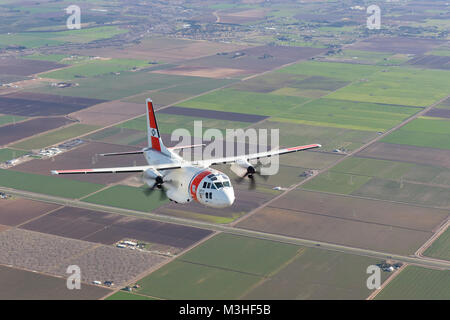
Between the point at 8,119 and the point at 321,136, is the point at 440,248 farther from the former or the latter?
the point at 8,119

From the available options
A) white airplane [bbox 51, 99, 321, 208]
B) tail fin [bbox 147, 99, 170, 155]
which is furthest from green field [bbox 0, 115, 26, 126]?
white airplane [bbox 51, 99, 321, 208]

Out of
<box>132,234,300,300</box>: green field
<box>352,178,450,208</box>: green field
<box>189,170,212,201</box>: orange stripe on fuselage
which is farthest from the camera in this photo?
<box>352,178,450,208</box>: green field

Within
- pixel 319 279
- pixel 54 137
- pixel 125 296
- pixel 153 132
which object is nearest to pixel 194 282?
pixel 125 296

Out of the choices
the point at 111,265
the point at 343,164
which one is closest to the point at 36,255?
the point at 111,265

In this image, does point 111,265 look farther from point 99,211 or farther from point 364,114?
point 364,114

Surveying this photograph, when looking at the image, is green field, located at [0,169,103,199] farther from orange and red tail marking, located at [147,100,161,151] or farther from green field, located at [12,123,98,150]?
orange and red tail marking, located at [147,100,161,151]
